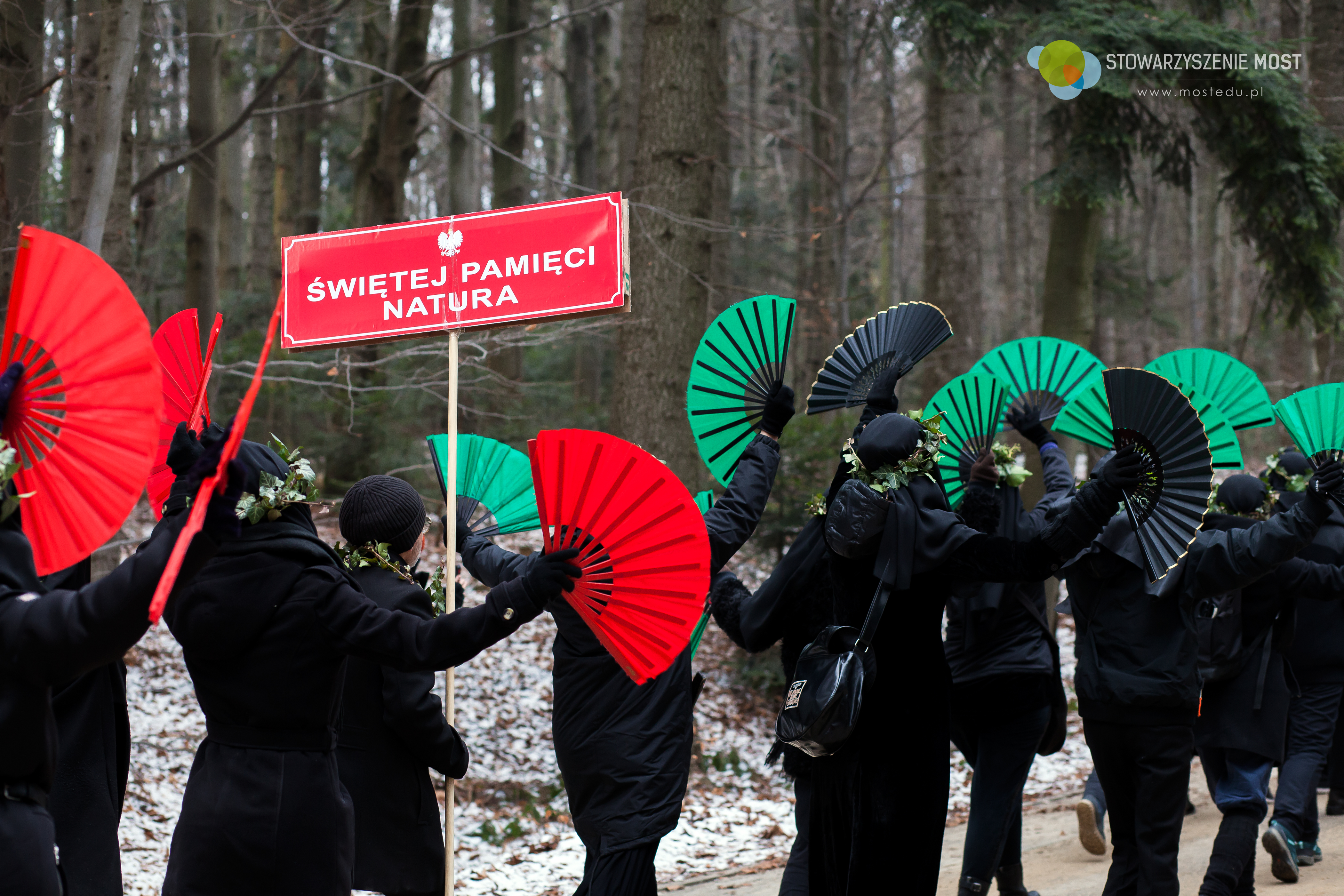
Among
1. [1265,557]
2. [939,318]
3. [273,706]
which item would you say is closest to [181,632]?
[273,706]

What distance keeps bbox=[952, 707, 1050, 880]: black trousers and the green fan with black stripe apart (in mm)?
1580

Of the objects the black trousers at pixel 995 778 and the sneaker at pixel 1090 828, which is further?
the sneaker at pixel 1090 828

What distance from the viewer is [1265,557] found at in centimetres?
441

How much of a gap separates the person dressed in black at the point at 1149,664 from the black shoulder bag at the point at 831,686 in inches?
47.8

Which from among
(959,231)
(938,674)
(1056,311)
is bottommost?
(938,674)

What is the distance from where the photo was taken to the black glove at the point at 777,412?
4.28 metres

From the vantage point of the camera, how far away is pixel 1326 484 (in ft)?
14.3

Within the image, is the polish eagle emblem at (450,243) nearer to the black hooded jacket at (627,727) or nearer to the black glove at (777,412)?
the black hooded jacket at (627,727)

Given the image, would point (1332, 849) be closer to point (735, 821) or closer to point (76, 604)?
point (735, 821)

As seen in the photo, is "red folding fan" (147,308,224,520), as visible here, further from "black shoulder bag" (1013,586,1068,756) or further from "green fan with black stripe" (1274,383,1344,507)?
"green fan with black stripe" (1274,383,1344,507)

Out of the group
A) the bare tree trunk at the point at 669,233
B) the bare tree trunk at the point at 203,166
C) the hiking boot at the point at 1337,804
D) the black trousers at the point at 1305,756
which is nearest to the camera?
the black trousers at the point at 1305,756

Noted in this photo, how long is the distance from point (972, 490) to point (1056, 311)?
23.7ft

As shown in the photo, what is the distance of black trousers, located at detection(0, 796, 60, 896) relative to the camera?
2.23 meters

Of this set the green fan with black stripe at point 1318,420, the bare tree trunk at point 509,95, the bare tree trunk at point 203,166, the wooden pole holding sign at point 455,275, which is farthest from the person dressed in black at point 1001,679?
the bare tree trunk at point 509,95
